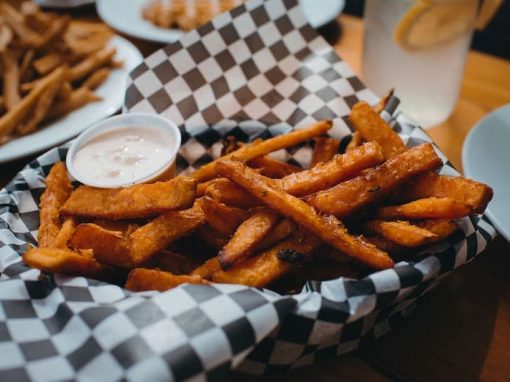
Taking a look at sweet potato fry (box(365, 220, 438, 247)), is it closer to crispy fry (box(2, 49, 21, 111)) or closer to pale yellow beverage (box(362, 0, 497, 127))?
pale yellow beverage (box(362, 0, 497, 127))

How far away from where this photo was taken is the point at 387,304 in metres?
1.01

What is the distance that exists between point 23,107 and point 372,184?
1340mm

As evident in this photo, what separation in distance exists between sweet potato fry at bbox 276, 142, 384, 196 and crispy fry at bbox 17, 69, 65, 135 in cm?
115

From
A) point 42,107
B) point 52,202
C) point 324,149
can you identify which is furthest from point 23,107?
point 324,149

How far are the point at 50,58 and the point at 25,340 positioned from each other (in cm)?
149

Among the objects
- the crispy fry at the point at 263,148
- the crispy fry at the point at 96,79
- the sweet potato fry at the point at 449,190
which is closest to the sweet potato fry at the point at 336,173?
the sweet potato fry at the point at 449,190

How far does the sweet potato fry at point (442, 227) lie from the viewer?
1.06 meters

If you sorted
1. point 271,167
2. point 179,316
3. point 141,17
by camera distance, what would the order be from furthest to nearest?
point 141,17, point 271,167, point 179,316

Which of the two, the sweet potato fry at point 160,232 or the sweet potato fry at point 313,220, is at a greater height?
the sweet potato fry at point 313,220

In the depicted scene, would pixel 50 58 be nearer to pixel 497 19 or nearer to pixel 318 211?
pixel 318 211

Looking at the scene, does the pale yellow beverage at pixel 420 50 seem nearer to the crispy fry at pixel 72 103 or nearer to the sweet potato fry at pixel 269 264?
the sweet potato fry at pixel 269 264

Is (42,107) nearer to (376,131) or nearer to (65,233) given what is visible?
(65,233)

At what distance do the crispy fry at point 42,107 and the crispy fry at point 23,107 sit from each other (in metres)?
0.01

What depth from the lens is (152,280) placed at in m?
1.04
